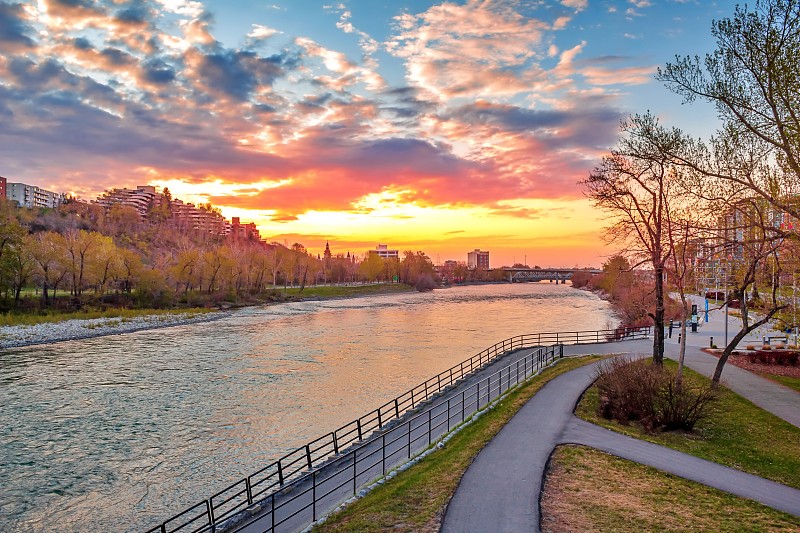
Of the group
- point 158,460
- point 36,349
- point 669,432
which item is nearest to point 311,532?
Answer: point 158,460

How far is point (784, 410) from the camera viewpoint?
19.8 meters

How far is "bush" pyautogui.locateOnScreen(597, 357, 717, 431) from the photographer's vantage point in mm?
17391

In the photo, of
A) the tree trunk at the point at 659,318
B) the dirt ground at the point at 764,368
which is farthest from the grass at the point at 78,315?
the dirt ground at the point at 764,368

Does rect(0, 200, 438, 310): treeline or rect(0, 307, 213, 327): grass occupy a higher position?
rect(0, 200, 438, 310): treeline

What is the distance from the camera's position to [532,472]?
1286 centimetres

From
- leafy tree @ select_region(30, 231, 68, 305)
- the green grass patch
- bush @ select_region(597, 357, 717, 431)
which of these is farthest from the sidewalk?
the green grass patch

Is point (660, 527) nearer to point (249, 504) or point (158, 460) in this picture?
point (249, 504)

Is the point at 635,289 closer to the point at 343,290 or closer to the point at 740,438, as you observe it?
the point at 740,438

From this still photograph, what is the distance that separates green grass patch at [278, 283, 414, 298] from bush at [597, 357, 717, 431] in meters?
100

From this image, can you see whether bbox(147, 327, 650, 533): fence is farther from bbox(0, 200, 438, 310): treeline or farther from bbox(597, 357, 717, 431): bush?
bbox(0, 200, 438, 310): treeline

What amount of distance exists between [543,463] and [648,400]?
265 inches

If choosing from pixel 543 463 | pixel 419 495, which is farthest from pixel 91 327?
pixel 543 463

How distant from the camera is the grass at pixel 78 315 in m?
54.5

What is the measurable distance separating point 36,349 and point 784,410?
5173 cm
